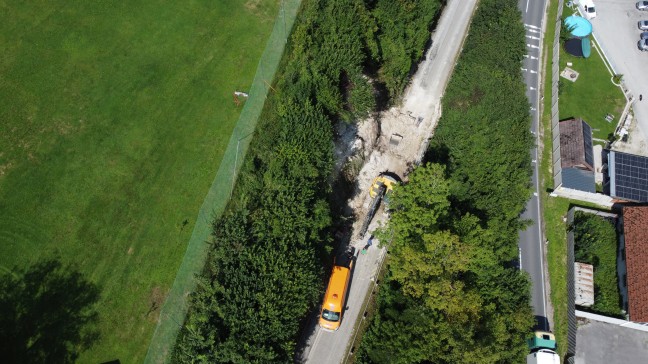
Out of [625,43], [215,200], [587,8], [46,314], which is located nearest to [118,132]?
[215,200]

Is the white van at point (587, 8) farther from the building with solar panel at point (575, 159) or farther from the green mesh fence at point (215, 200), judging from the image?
the green mesh fence at point (215, 200)

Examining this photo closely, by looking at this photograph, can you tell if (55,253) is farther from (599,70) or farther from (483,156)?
(599,70)

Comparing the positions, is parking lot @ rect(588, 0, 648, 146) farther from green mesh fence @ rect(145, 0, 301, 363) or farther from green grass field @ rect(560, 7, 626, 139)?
green mesh fence @ rect(145, 0, 301, 363)

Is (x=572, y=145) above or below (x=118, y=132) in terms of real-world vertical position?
above

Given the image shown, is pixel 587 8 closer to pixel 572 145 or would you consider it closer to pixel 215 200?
pixel 572 145

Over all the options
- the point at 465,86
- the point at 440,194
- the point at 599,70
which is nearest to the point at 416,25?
the point at 465,86

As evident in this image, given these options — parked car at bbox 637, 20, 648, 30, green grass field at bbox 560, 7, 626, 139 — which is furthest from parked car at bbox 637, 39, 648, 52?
green grass field at bbox 560, 7, 626, 139

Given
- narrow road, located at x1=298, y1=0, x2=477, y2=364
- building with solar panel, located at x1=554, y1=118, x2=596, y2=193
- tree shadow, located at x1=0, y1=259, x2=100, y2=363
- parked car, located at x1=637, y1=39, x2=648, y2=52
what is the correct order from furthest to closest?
1. parked car, located at x1=637, y1=39, x2=648, y2=52
2. building with solar panel, located at x1=554, y1=118, x2=596, y2=193
3. narrow road, located at x1=298, y1=0, x2=477, y2=364
4. tree shadow, located at x1=0, y1=259, x2=100, y2=363
